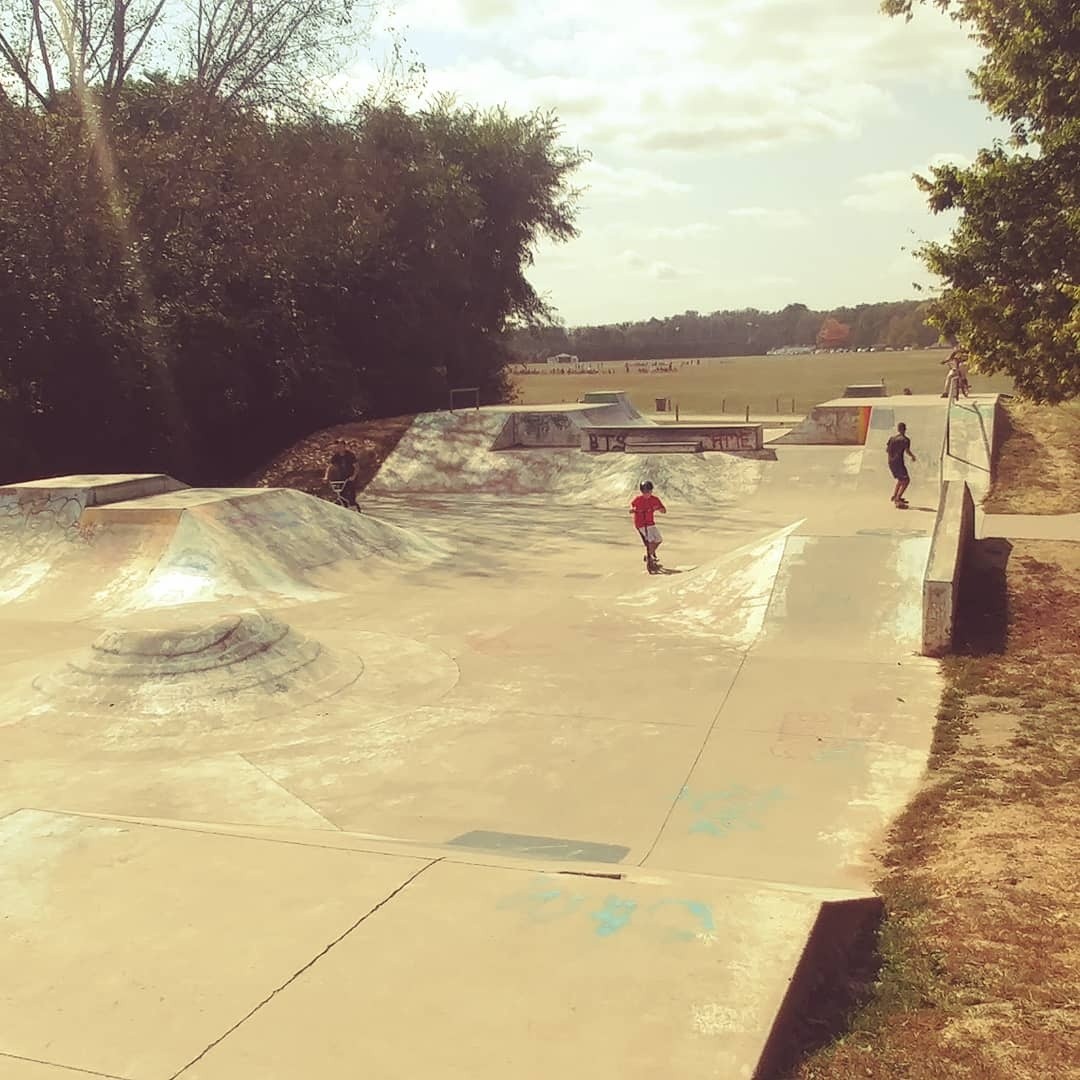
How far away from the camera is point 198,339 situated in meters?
24.2

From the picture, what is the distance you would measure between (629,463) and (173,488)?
10.4 metres

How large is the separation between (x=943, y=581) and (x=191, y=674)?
728 centimetres

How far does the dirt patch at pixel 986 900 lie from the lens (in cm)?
318

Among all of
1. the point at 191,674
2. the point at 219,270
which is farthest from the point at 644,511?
the point at 219,270

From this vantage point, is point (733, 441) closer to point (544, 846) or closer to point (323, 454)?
point (323, 454)

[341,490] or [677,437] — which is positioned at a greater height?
[677,437]

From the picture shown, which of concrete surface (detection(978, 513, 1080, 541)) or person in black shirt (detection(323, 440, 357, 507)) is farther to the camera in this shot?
person in black shirt (detection(323, 440, 357, 507))

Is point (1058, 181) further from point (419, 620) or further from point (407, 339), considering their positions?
point (407, 339)

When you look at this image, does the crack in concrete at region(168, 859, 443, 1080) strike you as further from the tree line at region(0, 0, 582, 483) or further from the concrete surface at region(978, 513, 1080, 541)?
the tree line at region(0, 0, 582, 483)

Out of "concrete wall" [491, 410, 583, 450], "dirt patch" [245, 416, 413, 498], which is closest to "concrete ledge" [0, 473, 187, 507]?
"dirt patch" [245, 416, 413, 498]

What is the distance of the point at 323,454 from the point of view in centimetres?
2595

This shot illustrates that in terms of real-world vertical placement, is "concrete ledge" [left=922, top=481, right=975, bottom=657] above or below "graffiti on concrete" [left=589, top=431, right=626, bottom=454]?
below

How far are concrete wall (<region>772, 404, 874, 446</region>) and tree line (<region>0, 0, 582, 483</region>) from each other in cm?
1360

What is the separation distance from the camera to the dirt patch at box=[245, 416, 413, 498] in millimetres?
24797
